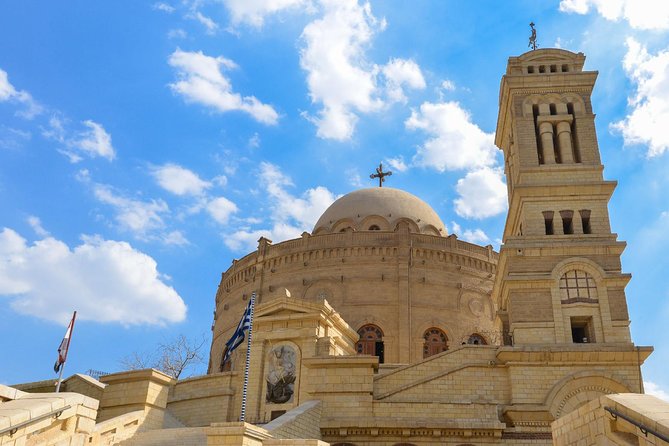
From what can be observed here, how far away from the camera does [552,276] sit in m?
24.0

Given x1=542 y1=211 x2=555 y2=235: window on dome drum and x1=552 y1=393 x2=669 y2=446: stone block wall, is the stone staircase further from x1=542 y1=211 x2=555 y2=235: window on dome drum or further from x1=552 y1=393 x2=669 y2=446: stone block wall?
x1=552 y1=393 x2=669 y2=446: stone block wall

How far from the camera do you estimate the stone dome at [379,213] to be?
39.8 metres

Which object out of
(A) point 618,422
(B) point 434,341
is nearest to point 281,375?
(B) point 434,341

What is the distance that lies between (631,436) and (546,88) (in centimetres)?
2124

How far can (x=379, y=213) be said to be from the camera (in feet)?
133

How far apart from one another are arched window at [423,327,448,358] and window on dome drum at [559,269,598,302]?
1139 centimetres

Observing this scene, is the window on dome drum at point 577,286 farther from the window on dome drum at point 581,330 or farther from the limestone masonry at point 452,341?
the window on dome drum at point 581,330

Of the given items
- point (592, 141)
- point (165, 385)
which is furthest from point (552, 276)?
point (165, 385)

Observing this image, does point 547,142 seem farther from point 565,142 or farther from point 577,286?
point 577,286

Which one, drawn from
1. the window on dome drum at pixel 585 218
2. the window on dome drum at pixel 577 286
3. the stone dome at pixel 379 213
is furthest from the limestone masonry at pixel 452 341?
the stone dome at pixel 379 213

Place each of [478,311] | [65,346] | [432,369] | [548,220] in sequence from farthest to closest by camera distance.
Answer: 1. [478,311]
2. [548,220]
3. [432,369]
4. [65,346]

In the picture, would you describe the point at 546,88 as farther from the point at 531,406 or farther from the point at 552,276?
the point at 531,406

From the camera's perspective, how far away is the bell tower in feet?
77.0

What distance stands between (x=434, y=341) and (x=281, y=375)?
38.3 ft
